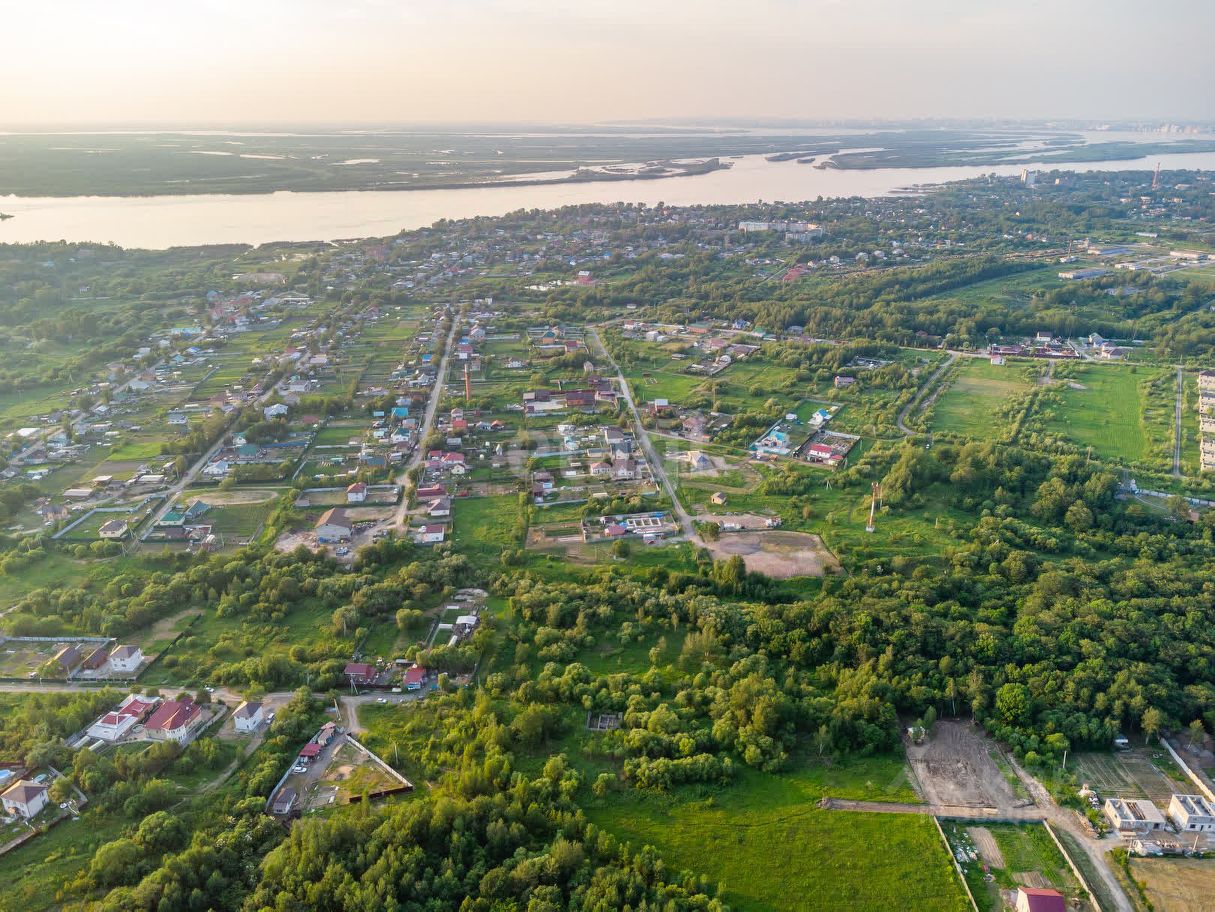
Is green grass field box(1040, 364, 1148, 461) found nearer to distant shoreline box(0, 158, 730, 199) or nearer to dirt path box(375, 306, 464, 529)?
dirt path box(375, 306, 464, 529)

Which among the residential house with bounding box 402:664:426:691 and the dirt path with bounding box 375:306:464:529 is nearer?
the residential house with bounding box 402:664:426:691

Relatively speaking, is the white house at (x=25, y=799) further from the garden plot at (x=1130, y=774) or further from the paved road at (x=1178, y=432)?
the paved road at (x=1178, y=432)

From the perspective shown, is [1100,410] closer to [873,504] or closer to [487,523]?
[873,504]

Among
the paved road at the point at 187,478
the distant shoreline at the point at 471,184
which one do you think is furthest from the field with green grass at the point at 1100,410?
the distant shoreline at the point at 471,184

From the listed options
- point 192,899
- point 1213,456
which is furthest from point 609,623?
point 1213,456

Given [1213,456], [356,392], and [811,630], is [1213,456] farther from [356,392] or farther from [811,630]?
[356,392]

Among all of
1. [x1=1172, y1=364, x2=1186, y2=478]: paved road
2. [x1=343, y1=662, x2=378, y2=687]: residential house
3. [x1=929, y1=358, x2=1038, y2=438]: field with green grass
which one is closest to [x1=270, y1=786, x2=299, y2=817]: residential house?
[x1=343, y1=662, x2=378, y2=687]: residential house
